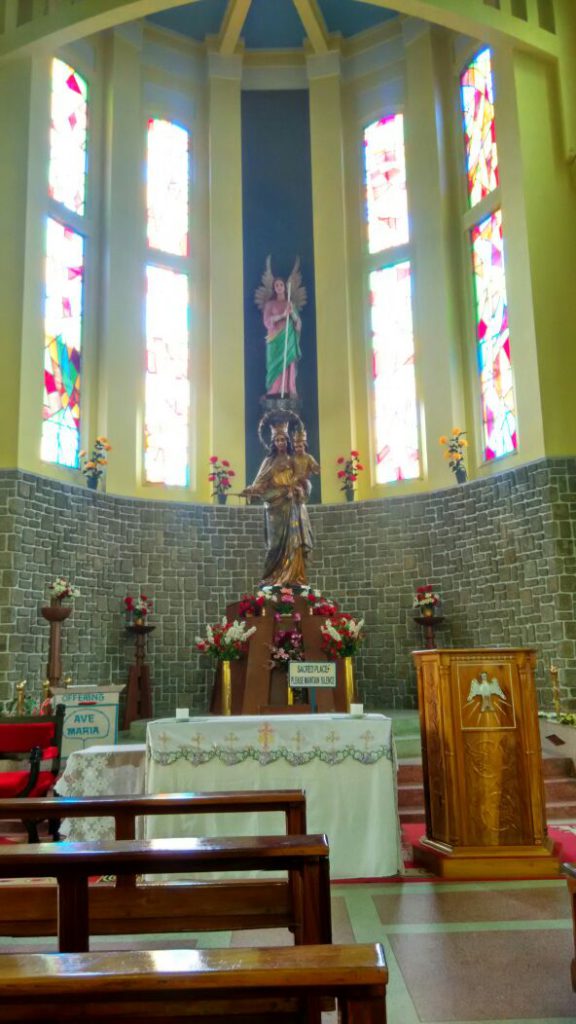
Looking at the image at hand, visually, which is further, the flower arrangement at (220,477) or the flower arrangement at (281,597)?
the flower arrangement at (220,477)

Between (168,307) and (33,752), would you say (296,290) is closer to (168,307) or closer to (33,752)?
(168,307)

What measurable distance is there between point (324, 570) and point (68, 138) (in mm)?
7934

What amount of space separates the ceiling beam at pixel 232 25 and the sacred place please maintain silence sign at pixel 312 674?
1237 cm

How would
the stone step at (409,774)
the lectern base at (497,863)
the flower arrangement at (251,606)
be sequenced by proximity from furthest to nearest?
the flower arrangement at (251,606) → the stone step at (409,774) → the lectern base at (497,863)

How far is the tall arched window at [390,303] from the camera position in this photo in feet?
44.6

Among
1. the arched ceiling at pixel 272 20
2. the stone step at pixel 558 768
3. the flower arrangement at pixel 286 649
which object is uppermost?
the arched ceiling at pixel 272 20

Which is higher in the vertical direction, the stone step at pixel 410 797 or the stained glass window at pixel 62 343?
the stained glass window at pixel 62 343

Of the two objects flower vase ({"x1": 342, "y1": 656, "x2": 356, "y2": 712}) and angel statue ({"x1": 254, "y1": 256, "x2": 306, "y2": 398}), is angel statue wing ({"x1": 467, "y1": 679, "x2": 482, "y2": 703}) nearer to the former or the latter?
flower vase ({"x1": 342, "y1": 656, "x2": 356, "y2": 712})

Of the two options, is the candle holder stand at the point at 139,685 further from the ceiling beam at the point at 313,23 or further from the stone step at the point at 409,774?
the ceiling beam at the point at 313,23

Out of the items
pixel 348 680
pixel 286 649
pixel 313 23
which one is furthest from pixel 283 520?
pixel 313 23

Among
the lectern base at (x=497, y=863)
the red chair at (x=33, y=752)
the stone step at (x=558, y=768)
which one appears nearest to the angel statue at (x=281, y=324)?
the stone step at (x=558, y=768)

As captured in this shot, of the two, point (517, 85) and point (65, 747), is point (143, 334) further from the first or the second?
point (65, 747)

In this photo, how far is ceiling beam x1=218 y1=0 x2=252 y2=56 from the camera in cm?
1393

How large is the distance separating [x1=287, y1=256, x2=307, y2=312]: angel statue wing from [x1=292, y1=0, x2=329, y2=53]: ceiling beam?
4044 millimetres
